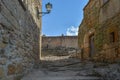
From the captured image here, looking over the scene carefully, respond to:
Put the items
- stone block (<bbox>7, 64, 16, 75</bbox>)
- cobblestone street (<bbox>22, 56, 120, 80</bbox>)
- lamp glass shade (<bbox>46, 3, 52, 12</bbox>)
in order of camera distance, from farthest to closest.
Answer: lamp glass shade (<bbox>46, 3, 52, 12</bbox>) < cobblestone street (<bbox>22, 56, 120, 80</bbox>) < stone block (<bbox>7, 64, 16, 75</bbox>)

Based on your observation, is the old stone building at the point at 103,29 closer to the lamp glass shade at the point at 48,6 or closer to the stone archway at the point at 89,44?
the stone archway at the point at 89,44

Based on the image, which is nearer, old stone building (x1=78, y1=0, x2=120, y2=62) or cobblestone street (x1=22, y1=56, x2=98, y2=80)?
cobblestone street (x1=22, y1=56, x2=98, y2=80)

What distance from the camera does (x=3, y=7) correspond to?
2857mm

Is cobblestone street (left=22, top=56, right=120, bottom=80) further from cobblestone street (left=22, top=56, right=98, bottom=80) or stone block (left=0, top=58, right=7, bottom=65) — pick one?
stone block (left=0, top=58, right=7, bottom=65)

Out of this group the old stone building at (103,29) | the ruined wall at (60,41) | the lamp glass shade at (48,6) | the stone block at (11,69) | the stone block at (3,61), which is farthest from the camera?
the ruined wall at (60,41)

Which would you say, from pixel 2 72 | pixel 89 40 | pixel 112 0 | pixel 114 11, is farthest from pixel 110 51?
pixel 2 72

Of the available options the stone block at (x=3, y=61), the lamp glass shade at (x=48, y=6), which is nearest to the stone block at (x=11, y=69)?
the stone block at (x=3, y=61)

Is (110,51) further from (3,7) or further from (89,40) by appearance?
(3,7)

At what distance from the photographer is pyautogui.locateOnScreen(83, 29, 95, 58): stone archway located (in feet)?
27.8

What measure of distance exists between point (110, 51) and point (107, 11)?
152cm

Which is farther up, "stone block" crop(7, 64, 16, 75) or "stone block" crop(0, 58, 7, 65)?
"stone block" crop(0, 58, 7, 65)

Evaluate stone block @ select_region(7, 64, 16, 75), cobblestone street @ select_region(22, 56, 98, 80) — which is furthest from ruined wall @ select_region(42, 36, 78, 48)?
stone block @ select_region(7, 64, 16, 75)

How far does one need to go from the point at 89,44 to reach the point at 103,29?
2138 mm

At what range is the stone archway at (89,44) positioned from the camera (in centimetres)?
846
